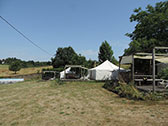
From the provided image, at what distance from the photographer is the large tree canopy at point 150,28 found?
13516 mm

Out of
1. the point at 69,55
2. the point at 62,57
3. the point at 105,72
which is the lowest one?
the point at 105,72

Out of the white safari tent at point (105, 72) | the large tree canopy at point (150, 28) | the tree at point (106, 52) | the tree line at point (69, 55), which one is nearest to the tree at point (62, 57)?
the tree line at point (69, 55)

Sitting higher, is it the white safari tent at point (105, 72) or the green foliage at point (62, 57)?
the green foliage at point (62, 57)

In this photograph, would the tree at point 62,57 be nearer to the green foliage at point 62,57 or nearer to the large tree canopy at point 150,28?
the green foliage at point 62,57

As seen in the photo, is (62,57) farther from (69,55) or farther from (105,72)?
(105,72)

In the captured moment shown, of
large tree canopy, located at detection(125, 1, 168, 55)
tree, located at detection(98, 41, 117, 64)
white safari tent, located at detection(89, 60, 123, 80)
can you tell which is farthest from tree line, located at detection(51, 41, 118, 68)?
large tree canopy, located at detection(125, 1, 168, 55)

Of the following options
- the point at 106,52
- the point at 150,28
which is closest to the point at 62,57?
the point at 106,52

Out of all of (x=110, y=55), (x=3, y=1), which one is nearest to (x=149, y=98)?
(x=3, y=1)

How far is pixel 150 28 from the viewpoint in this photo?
14906mm

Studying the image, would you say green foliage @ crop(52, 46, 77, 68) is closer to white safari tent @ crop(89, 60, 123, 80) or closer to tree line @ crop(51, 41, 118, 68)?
tree line @ crop(51, 41, 118, 68)

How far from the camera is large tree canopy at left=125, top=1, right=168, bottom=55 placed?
44.3 ft

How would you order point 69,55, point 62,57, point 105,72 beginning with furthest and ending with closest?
point 69,55, point 62,57, point 105,72

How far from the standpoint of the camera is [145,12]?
639 inches

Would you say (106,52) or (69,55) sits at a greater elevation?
(106,52)
